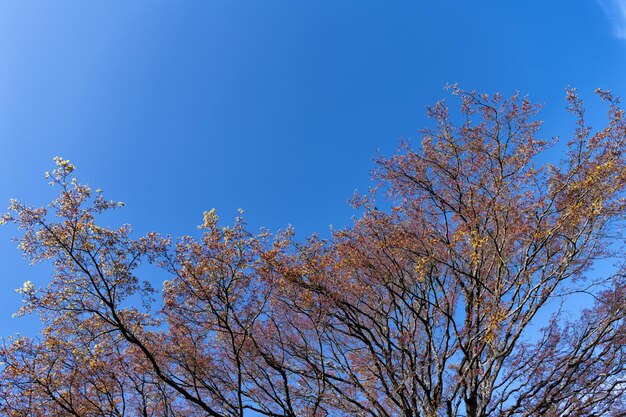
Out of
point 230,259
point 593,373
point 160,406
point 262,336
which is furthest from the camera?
point 262,336

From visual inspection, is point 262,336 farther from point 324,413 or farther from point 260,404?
point 324,413

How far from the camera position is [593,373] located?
7.36 metres

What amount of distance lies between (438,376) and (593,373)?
280 cm

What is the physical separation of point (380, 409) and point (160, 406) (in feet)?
14.2

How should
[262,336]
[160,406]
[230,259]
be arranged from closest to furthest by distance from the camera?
[230,259], [160,406], [262,336]

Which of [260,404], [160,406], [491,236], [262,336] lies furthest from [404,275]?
[160,406]

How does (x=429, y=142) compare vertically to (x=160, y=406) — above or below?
above

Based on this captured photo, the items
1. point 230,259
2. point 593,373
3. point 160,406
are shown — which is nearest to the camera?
point 230,259

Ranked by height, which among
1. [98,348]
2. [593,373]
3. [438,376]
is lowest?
[593,373]

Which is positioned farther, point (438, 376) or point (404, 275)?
point (404, 275)

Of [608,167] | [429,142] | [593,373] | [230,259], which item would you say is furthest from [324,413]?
[608,167]

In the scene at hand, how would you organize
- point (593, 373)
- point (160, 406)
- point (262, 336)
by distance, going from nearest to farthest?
1. point (593, 373)
2. point (160, 406)
3. point (262, 336)

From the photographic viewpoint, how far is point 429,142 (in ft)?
29.7

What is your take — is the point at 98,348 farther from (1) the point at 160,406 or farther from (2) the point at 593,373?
(2) the point at 593,373
